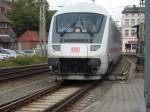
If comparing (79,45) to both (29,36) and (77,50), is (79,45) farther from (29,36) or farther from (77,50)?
(29,36)

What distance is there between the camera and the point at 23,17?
9619 cm

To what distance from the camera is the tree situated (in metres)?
96.4

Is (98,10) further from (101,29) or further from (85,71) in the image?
(85,71)

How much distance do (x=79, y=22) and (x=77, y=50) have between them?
148 centimetres

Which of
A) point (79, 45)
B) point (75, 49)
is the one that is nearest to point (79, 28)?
point (79, 45)

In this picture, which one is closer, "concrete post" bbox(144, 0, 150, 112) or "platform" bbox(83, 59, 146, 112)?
"concrete post" bbox(144, 0, 150, 112)

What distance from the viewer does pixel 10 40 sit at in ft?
270

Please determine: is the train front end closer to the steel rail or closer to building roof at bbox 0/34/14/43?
the steel rail

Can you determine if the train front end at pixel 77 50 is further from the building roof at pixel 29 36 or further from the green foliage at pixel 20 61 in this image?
the building roof at pixel 29 36

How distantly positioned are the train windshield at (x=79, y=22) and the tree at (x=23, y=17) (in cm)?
7841

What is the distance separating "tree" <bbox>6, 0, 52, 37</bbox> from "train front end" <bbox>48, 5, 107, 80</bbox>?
78867 mm

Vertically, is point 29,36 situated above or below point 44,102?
above

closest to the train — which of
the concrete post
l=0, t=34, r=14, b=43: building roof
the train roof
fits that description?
the train roof

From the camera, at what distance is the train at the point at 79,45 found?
16.8 m
